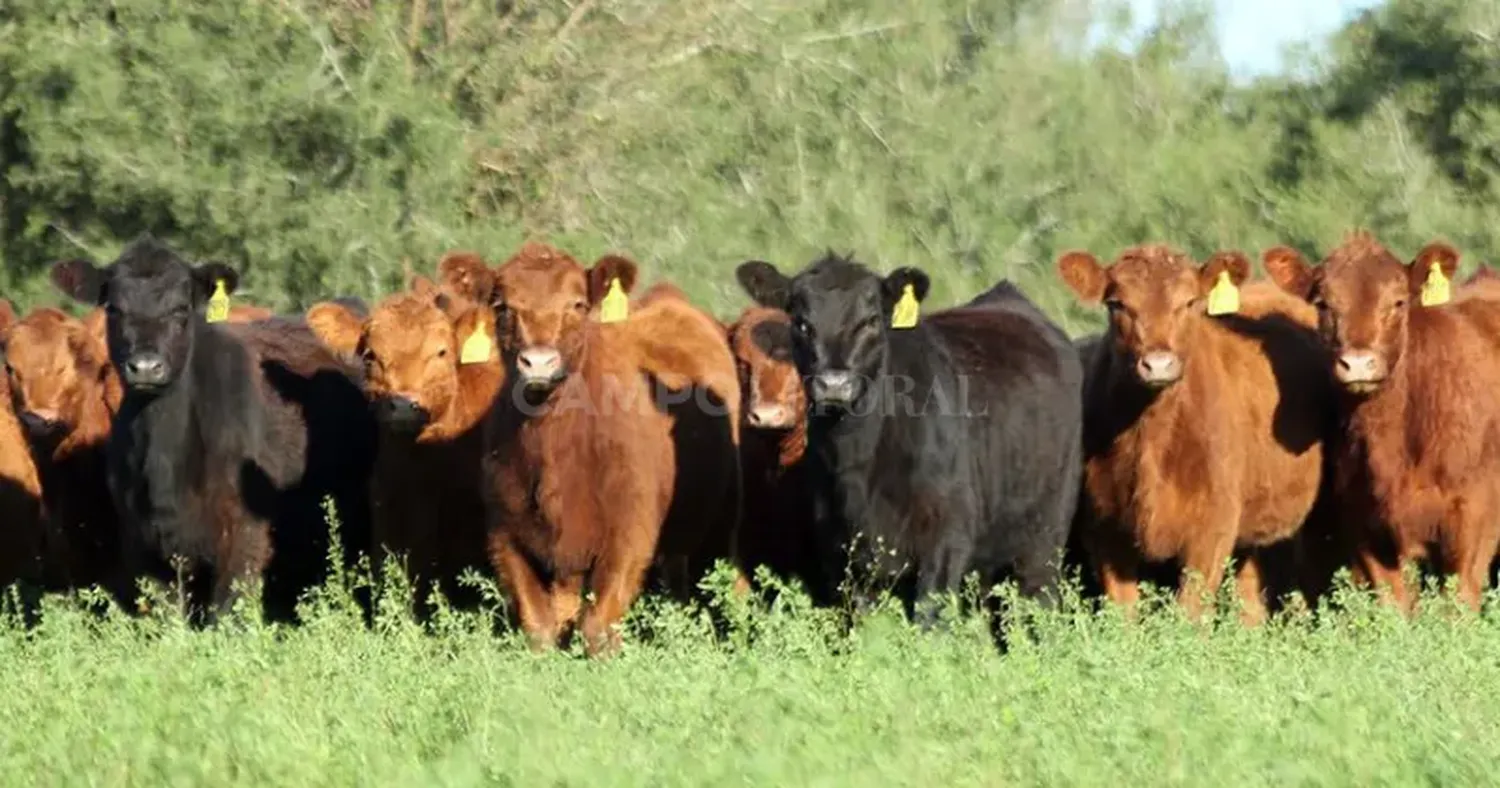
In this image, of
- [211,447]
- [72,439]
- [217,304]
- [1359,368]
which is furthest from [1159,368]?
[72,439]

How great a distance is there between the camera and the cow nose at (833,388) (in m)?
10.6

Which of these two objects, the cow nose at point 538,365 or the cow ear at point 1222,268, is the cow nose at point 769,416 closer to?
the cow nose at point 538,365

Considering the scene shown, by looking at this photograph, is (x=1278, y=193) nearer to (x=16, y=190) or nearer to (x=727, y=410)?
(x=16, y=190)

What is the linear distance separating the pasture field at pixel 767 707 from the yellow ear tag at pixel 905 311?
193cm

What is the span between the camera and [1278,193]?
33.2 m

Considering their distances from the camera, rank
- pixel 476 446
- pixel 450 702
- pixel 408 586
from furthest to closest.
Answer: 1. pixel 476 446
2. pixel 408 586
3. pixel 450 702

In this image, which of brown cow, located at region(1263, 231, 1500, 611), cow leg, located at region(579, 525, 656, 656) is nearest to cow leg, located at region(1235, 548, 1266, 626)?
brown cow, located at region(1263, 231, 1500, 611)

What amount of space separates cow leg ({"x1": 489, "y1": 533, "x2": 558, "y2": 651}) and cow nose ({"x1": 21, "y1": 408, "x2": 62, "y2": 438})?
2.48 metres

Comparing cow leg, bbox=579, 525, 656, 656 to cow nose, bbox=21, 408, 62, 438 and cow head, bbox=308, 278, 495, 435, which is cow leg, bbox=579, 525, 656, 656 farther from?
cow nose, bbox=21, 408, 62, 438

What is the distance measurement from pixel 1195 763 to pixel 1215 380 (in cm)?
516

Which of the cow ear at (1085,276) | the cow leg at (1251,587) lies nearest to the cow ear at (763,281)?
the cow ear at (1085,276)

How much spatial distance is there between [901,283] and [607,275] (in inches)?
48.7

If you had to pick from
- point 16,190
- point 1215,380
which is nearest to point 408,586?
point 1215,380

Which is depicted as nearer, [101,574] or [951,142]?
[101,574]
